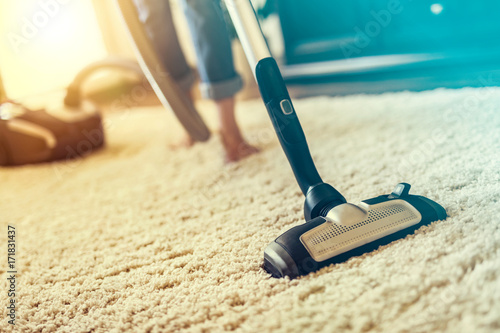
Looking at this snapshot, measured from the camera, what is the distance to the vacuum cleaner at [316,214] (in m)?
0.54

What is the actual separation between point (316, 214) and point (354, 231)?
0.06m

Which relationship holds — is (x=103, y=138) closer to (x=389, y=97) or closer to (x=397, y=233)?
(x=389, y=97)

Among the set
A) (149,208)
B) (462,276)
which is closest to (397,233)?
(462,276)

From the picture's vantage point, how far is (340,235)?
550 mm

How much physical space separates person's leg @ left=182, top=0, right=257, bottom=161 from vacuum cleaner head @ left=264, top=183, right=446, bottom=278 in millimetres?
519

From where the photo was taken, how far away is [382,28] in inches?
58.3

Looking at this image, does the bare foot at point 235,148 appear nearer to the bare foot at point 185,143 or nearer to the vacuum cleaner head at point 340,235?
the bare foot at point 185,143

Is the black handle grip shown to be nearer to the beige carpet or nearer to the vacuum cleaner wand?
the vacuum cleaner wand

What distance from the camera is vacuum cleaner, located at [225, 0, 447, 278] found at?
543 mm

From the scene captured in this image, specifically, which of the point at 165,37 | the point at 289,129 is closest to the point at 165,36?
the point at 165,37

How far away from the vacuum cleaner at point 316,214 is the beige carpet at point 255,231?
18 millimetres

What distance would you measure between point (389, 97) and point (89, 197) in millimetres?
881

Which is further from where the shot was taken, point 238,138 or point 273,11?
point 273,11

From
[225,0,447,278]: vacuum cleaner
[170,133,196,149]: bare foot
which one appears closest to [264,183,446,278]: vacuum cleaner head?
[225,0,447,278]: vacuum cleaner
